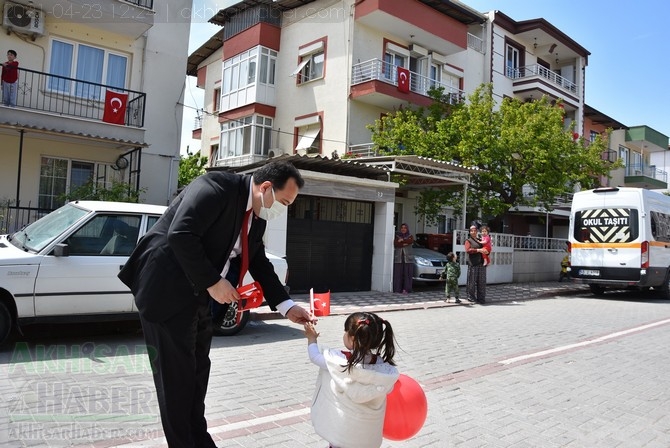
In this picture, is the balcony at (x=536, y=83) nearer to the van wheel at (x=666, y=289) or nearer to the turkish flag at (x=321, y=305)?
the van wheel at (x=666, y=289)

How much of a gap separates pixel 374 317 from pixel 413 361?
13.8 feet

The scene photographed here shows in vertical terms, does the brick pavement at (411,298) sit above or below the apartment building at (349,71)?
below

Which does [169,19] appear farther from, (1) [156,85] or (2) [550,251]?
(2) [550,251]

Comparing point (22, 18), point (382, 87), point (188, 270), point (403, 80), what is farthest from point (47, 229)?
point (403, 80)

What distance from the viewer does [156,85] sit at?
15305mm

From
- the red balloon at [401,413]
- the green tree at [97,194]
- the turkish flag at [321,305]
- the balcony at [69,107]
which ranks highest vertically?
the balcony at [69,107]

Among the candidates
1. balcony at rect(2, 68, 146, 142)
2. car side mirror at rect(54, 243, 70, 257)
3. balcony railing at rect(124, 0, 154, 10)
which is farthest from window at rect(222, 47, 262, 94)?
car side mirror at rect(54, 243, 70, 257)

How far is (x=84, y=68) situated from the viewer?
1429 centimetres

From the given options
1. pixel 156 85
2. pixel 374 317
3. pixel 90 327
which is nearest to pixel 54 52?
pixel 156 85

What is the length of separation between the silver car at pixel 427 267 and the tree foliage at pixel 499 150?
3.53 meters

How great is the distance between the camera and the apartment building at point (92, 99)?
12992 millimetres

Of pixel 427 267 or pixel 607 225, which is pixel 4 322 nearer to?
pixel 427 267

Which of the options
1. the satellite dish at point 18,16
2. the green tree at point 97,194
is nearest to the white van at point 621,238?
the green tree at point 97,194

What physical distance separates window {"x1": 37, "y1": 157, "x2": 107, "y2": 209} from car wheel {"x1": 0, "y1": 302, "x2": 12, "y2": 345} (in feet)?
26.3
